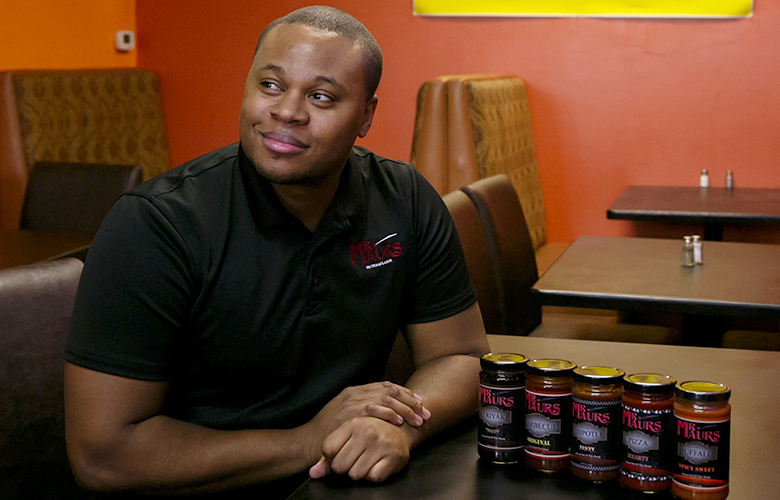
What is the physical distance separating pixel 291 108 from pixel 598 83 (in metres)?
3.38

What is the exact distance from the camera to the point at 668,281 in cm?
232

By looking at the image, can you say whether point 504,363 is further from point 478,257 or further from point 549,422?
point 478,257

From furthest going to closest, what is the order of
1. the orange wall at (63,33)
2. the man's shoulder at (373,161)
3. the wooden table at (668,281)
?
the orange wall at (63,33) → the wooden table at (668,281) → the man's shoulder at (373,161)

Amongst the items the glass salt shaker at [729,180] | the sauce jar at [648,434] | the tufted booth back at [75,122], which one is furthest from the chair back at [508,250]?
the tufted booth back at [75,122]

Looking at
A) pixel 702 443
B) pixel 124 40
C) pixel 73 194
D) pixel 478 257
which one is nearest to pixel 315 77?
pixel 702 443

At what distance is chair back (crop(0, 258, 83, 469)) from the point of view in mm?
1321

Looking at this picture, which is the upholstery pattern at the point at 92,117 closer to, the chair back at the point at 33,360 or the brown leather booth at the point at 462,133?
the brown leather booth at the point at 462,133

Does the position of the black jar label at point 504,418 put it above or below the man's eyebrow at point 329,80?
below

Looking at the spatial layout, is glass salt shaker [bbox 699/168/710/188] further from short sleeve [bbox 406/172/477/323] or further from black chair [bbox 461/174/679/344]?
short sleeve [bbox 406/172/477/323]

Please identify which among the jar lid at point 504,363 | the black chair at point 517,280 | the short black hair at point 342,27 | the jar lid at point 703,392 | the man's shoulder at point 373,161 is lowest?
the black chair at point 517,280

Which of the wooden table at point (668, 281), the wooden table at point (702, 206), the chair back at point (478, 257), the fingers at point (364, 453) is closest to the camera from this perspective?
the fingers at point (364, 453)

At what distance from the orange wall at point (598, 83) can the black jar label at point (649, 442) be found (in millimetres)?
3556

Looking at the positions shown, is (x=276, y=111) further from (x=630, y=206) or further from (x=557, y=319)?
(x=630, y=206)

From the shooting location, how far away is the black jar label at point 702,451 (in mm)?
992
